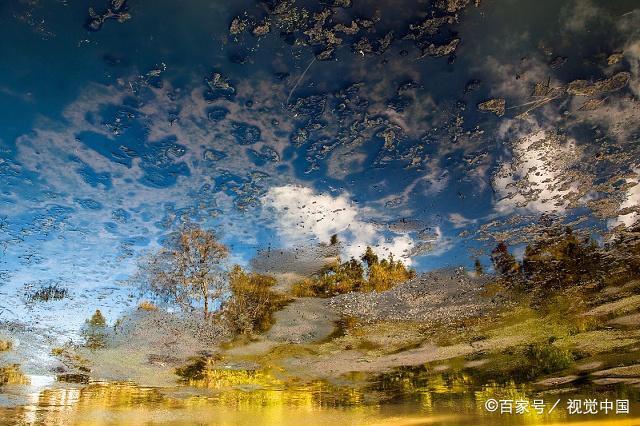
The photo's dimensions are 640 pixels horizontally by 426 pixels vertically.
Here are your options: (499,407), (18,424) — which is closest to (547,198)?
(499,407)

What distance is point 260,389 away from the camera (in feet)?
44.9

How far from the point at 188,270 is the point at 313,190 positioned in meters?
3.63

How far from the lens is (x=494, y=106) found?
4582mm

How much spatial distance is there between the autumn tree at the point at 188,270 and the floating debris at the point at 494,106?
5125mm

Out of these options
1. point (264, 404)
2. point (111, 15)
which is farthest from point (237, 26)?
point (264, 404)

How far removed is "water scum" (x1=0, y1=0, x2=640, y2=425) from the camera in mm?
3846

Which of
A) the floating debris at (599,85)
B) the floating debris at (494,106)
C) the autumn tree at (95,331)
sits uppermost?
the floating debris at (599,85)

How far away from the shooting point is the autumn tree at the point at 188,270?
716 cm

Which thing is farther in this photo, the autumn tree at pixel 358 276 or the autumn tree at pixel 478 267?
the autumn tree at pixel 478 267

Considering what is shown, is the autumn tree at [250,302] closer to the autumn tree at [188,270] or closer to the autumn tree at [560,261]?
the autumn tree at [188,270]

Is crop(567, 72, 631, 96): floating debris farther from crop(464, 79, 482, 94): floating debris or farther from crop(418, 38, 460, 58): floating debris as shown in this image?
crop(418, 38, 460, 58): floating debris

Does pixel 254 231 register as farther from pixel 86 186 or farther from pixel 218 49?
pixel 218 49

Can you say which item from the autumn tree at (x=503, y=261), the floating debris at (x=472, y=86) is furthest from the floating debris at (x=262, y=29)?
the autumn tree at (x=503, y=261)

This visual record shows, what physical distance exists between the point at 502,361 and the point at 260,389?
866 centimetres
